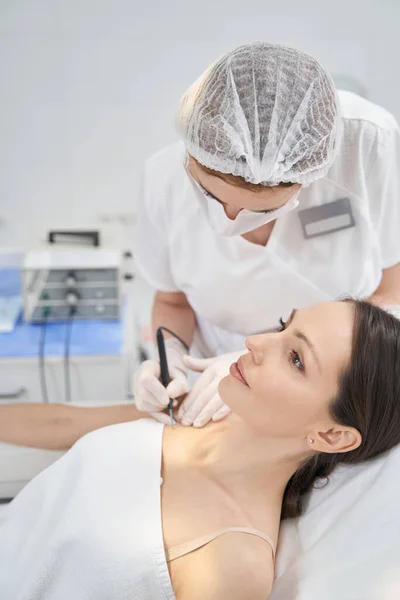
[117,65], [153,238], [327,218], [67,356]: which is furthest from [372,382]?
[117,65]

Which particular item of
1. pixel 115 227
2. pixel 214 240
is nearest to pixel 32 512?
pixel 214 240

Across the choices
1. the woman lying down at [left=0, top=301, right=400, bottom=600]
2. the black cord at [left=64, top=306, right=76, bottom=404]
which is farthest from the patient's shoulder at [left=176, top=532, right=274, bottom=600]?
the black cord at [left=64, top=306, right=76, bottom=404]

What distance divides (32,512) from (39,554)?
114 millimetres

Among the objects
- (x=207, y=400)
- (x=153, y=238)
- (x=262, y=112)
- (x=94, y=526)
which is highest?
(x=262, y=112)

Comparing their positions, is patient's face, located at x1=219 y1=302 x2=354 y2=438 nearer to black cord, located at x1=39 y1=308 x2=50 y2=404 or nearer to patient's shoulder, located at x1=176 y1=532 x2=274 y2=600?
patient's shoulder, located at x1=176 y1=532 x2=274 y2=600

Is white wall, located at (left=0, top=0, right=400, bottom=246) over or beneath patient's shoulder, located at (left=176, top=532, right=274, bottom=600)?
over

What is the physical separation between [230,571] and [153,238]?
82cm

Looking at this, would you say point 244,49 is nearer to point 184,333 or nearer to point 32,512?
point 184,333

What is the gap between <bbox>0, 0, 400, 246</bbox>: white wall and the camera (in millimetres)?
2371

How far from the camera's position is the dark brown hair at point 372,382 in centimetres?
105

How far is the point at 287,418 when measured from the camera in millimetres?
1133

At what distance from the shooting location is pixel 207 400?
4.36ft

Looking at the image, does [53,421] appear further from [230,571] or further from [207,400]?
[230,571]

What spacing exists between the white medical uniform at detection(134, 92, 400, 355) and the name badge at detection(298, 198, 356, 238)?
0.01m
